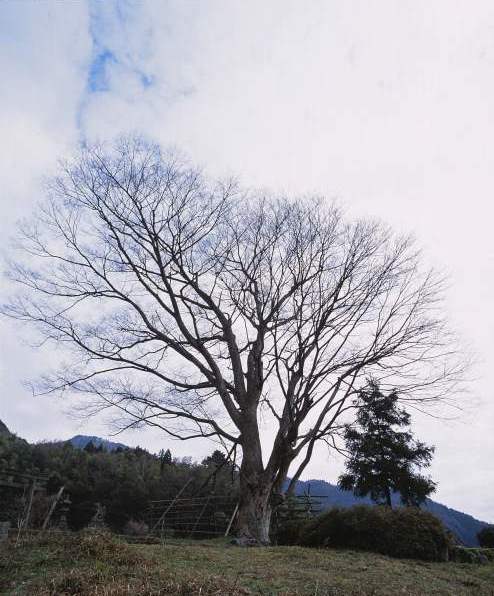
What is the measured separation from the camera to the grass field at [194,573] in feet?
11.7

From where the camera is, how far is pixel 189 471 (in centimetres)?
2952

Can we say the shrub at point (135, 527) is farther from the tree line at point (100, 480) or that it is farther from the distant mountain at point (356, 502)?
the distant mountain at point (356, 502)

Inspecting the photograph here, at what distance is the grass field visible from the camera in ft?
11.7

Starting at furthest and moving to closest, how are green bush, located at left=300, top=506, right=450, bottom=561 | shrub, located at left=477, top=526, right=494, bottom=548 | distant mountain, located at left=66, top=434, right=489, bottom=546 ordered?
shrub, located at left=477, top=526, right=494, bottom=548 → distant mountain, located at left=66, top=434, right=489, bottom=546 → green bush, located at left=300, top=506, right=450, bottom=561

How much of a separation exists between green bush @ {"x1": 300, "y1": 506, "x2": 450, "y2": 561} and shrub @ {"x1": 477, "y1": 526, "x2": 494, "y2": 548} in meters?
10.9

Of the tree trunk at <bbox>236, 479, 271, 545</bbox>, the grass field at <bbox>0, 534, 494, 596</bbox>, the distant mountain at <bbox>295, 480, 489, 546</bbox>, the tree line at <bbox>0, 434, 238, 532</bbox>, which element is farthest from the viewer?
the tree line at <bbox>0, 434, 238, 532</bbox>

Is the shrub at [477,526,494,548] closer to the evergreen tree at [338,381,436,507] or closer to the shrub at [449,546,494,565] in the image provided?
the evergreen tree at [338,381,436,507]

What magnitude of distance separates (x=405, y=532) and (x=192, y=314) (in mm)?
5963

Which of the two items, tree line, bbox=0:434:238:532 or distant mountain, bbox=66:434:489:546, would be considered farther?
tree line, bbox=0:434:238:532

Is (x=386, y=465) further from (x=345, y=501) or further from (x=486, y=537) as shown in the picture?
(x=345, y=501)

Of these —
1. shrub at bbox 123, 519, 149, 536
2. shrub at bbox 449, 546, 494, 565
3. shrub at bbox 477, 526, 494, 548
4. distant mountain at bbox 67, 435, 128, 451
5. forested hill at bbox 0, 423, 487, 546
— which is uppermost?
distant mountain at bbox 67, 435, 128, 451

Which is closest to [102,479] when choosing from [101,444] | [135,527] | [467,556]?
[135,527]

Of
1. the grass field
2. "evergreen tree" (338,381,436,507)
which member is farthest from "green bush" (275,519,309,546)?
"evergreen tree" (338,381,436,507)

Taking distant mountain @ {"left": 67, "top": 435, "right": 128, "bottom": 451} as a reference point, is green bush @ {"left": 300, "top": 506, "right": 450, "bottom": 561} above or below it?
below
